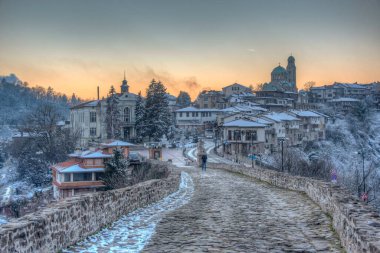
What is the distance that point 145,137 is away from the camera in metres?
75.8

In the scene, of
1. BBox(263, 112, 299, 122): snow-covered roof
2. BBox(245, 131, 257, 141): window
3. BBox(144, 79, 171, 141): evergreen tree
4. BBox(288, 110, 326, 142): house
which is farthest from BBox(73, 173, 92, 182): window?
BBox(288, 110, 326, 142): house

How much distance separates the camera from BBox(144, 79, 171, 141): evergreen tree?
7488cm

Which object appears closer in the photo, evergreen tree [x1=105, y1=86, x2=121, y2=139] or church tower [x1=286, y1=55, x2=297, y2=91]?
evergreen tree [x1=105, y1=86, x2=121, y2=139]

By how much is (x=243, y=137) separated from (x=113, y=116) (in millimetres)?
24155

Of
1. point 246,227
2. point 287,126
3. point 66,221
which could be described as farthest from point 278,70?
point 66,221

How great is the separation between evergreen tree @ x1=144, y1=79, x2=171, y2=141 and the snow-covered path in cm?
6057

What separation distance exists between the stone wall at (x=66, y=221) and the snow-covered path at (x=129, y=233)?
0.19m

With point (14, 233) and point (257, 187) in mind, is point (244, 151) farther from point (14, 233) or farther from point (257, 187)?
point (14, 233)

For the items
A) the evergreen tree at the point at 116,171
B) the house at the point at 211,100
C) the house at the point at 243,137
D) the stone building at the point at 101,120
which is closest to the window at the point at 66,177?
the evergreen tree at the point at 116,171

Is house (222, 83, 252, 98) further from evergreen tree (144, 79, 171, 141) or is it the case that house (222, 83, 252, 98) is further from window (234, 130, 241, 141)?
window (234, 130, 241, 141)

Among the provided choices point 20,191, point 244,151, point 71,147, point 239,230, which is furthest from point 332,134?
point 239,230

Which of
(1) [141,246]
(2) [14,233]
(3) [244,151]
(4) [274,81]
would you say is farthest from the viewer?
(4) [274,81]

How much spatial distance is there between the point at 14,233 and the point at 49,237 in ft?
3.68

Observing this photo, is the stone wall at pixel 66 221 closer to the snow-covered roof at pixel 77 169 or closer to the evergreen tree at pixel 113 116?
the snow-covered roof at pixel 77 169
